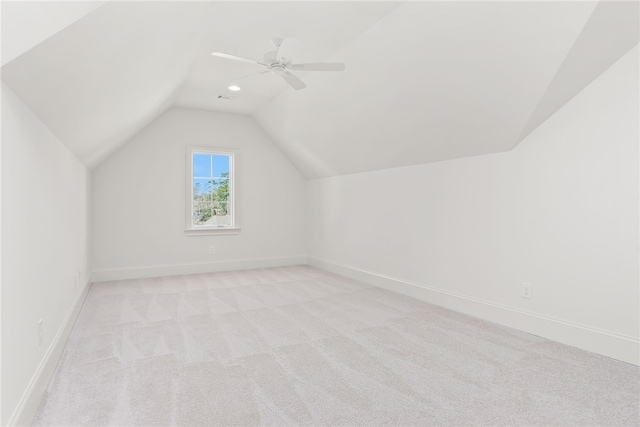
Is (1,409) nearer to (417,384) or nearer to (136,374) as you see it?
(136,374)

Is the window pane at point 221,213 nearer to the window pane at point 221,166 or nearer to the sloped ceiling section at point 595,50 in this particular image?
the window pane at point 221,166

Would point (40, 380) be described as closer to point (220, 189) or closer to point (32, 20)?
point (32, 20)

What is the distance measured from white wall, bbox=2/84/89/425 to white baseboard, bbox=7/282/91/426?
17 mm

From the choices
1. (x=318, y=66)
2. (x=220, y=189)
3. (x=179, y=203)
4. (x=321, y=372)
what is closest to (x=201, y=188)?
(x=220, y=189)

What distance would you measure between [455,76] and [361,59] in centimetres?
91

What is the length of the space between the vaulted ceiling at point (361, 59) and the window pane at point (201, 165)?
5.32 feet

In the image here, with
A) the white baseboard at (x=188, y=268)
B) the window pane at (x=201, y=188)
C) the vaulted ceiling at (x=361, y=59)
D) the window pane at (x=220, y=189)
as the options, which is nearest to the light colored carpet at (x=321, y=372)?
the white baseboard at (x=188, y=268)

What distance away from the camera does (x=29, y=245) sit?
6.15 ft

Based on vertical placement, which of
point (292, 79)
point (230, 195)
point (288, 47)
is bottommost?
point (230, 195)

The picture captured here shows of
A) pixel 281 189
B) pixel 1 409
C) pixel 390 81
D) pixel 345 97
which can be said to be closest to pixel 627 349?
pixel 390 81

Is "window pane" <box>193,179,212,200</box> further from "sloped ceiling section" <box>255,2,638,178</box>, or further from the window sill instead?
"sloped ceiling section" <box>255,2,638,178</box>

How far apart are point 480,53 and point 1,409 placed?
337cm

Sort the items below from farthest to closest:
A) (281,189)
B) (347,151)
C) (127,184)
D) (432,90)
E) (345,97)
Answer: (281,189) < (127,184) < (347,151) < (345,97) < (432,90)

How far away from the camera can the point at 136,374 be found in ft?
7.41
